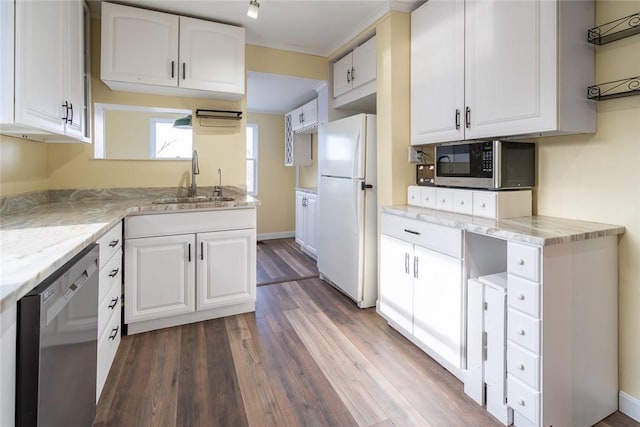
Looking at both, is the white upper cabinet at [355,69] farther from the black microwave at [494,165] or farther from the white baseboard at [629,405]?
the white baseboard at [629,405]

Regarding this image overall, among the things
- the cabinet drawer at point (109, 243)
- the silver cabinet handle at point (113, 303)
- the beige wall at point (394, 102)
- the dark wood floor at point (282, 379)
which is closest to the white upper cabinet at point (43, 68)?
the cabinet drawer at point (109, 243)

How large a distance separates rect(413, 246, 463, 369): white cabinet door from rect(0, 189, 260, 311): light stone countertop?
1.36 metres

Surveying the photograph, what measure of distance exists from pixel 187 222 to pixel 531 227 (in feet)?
7.14

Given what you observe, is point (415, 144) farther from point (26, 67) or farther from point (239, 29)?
point (26, 67)

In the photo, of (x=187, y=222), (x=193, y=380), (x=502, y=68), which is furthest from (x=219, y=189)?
(x=502, y=68)

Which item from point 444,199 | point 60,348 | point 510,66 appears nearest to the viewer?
point 60,348

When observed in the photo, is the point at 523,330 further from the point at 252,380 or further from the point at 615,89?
the point at 252,380

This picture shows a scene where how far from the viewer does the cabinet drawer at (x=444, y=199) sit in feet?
7.27

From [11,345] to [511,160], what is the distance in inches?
87.8

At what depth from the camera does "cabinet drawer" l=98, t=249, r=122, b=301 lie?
5.61 ft

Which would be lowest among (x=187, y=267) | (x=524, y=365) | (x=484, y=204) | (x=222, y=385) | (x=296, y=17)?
(x=222, y=385)

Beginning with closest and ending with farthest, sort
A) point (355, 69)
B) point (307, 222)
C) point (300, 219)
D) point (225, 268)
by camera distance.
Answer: point (225, 268), point (355, 69), point (307, 222), point (300, 219)

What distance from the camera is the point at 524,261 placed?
1.48 meters

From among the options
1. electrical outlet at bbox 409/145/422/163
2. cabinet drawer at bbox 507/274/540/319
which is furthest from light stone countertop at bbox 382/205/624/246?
electrical outlet at bbox 409/145/422/163
